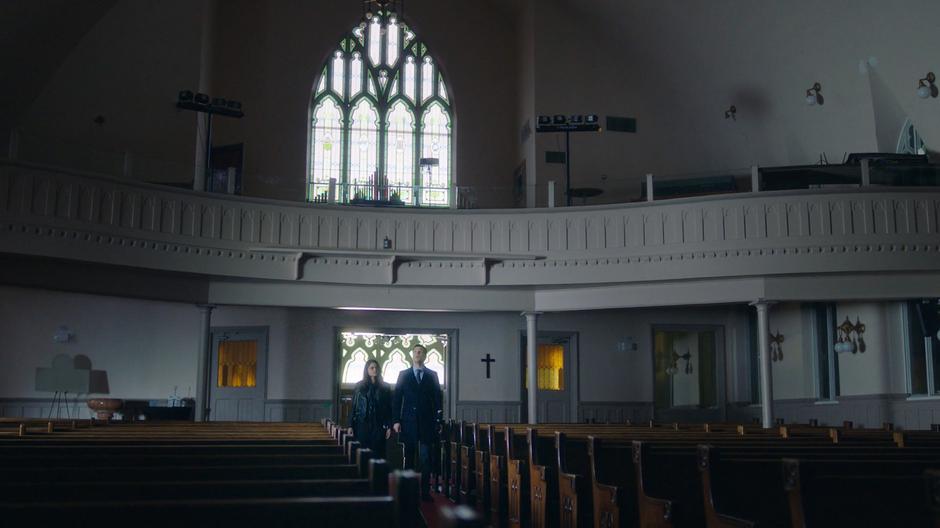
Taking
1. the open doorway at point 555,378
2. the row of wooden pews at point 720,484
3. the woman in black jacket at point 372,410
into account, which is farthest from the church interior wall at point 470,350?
the row of wooden pews at point 720,484

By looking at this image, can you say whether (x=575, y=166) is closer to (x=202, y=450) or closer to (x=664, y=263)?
(x=664, y=263)

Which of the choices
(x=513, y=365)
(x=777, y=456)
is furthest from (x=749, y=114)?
(x=777, y=456)

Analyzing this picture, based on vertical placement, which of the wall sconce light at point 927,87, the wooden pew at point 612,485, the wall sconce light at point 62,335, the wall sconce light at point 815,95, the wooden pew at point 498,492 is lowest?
the wooden pew at point 498,492

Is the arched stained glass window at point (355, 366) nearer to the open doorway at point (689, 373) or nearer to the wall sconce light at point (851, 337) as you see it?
the open doorway at point (689, 373)

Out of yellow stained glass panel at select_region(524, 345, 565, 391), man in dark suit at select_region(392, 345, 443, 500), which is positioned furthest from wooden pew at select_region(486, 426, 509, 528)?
yellow stained glass panel at select_region(524, 345, 565, 391)

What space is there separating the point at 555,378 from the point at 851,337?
18.0ft

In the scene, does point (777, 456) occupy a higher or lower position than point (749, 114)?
lower

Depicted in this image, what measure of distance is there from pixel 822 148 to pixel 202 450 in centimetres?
1399

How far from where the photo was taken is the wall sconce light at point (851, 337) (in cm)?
1480

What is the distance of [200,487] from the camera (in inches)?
120

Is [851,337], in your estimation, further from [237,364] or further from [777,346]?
[237,364]

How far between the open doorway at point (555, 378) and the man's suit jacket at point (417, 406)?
8.55 meters

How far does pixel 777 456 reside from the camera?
4.80m

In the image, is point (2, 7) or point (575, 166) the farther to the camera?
point (575, 166)
